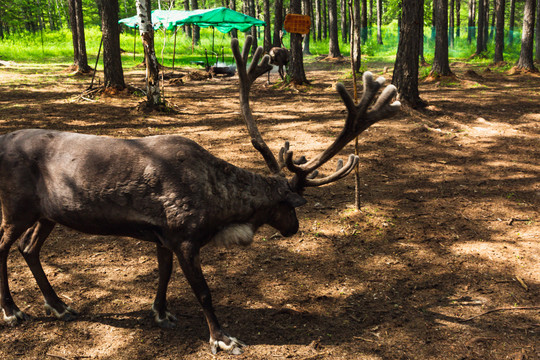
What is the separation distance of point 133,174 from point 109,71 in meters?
10.8

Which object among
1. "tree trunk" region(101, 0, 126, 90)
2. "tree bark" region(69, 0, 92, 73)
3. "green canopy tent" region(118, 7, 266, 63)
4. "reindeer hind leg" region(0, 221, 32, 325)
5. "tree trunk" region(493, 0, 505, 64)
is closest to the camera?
"reindeer hind leg" region(0, 221, 32, 325)

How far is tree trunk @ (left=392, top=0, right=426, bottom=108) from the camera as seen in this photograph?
413 inches

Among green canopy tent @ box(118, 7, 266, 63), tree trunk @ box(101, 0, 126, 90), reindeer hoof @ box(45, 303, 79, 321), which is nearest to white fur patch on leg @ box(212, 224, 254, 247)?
reindeer hoof @ box(45, 303, 79, 321)

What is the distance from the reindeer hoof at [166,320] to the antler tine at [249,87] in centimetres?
163

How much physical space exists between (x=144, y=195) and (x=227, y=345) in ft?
4.49

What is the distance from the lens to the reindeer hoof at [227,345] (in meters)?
3.47

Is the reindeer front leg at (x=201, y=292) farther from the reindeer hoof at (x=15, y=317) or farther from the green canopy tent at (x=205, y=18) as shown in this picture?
the green canopy tent at (x=205, y=18)

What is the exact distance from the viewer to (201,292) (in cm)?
349

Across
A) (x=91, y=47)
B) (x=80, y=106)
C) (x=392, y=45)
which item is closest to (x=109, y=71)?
(x=80, y=106)

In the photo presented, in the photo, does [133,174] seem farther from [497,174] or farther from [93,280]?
[497,174]

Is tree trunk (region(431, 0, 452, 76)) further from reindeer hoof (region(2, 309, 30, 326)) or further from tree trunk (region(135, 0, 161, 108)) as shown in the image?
reindeer hoof (region(2, 309, 30, 326))

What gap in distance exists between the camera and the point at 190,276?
346 centimetres

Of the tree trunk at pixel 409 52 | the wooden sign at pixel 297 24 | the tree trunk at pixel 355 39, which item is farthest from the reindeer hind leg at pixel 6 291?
the wooden sign at pixel 297 24

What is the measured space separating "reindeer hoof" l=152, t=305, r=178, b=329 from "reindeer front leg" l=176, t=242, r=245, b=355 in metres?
0.47
